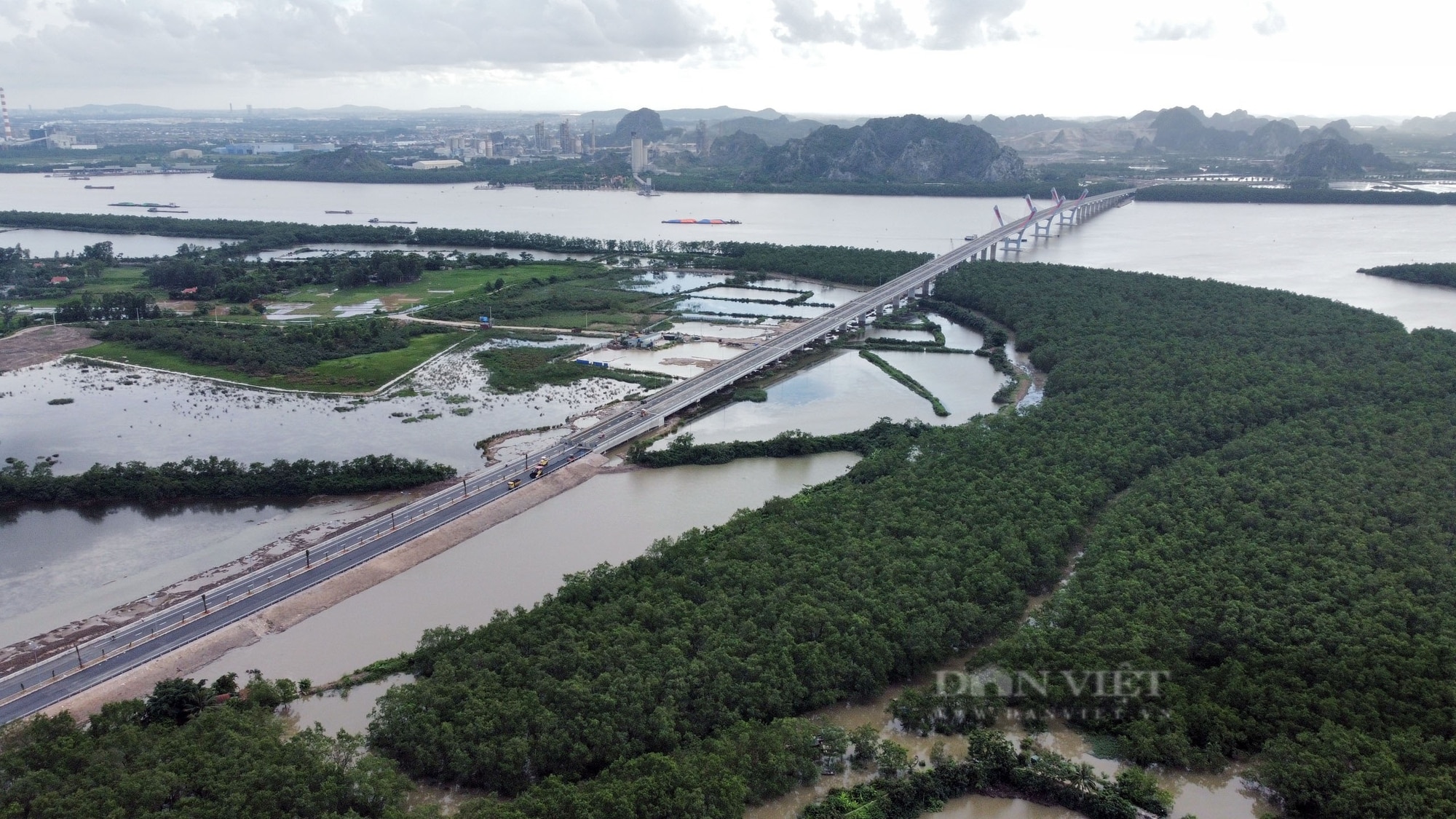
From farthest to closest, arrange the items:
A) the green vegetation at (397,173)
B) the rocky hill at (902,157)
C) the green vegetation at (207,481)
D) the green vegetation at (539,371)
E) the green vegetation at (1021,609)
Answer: the rocky hill at (902,157), the green vegetation at (397,173), the green vegetation at (539,371), the green vegetation at (207,481), the green vegetation at (1021,609)

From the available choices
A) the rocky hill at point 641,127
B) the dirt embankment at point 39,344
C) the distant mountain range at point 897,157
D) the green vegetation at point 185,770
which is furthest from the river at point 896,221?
the rocky hill at point 641,127

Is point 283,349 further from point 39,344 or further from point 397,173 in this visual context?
point 397,173

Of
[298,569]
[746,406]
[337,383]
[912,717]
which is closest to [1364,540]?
[912,717]

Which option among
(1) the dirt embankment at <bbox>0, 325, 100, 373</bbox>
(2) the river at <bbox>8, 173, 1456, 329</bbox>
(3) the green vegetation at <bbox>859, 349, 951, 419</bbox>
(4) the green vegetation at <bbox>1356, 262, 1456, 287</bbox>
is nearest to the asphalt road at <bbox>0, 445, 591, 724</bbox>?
(3) the green vegetation at <bbox>859, 349, 951, 419</bbox>

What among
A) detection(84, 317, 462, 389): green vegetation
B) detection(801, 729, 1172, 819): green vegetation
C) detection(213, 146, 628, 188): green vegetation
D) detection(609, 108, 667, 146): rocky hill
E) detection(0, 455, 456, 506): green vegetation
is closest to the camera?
detection(801, 729, 1172, 819): green vegetation

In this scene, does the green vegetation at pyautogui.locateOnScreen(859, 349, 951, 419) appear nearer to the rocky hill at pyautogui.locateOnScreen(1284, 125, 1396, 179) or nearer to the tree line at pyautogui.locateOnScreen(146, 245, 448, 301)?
the tree line at pyautogui.locateOnScreen(146, 245, 448, 301)

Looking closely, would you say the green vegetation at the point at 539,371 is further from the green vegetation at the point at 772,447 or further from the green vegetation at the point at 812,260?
the green vegetation at the point at 812,260

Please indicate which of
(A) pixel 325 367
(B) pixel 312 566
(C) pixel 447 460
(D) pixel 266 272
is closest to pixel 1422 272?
(C) pixel 447 460
